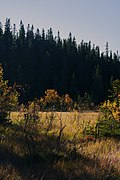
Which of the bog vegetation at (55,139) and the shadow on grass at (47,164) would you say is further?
the bog vegetation at (55,139)

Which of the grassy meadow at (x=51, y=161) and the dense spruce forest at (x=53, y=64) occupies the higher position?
the dense spruce forest at (x=53, y=64)

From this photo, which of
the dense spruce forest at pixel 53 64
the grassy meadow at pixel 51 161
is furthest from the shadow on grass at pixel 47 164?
the dense spruce forest at pixel 53 64

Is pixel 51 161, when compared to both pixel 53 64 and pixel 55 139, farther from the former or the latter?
→ pixel 53 64

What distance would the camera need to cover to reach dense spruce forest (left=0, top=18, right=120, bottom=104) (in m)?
88.7

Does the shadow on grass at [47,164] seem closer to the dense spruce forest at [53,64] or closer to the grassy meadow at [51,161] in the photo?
the grassy meadow at [51,161]

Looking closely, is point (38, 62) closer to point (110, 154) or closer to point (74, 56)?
point (74, 56)

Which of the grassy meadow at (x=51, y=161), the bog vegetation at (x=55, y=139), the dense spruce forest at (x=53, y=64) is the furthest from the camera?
the dense spruce forest at (x=53, y=64)

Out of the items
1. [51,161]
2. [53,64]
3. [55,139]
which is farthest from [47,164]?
[53,64]

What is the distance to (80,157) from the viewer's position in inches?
255

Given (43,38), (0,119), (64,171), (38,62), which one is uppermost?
(43,38)

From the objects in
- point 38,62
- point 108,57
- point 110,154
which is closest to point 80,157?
point 110,154

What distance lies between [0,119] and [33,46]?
93159mm

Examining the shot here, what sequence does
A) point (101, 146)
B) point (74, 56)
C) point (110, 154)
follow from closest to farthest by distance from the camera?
1. point (110, 154)
2. point (101, 146)
3. point (74, 56)

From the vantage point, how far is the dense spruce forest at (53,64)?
8869 cm
